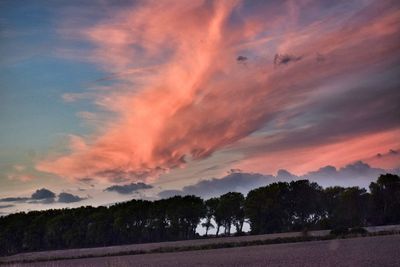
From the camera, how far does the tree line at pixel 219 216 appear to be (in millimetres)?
142875

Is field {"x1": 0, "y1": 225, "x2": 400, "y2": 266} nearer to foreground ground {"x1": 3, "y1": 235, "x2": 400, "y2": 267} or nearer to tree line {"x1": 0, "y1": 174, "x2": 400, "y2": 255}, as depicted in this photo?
foreground ground {"x1": 3, "y1": 235, "x2": 400, "y2": 267}

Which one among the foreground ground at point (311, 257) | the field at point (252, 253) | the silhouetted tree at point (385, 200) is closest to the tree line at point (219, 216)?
the silhouetted tree at point (385, 200)

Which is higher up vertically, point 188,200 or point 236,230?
point 188,200

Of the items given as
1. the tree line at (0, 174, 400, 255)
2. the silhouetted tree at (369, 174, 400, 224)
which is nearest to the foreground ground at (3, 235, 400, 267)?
the tree line at (0, 174, 400, 255)

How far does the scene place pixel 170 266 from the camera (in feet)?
158

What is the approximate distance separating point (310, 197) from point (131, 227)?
57.3 metres

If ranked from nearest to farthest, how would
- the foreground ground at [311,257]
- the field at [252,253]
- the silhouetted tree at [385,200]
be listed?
the foreground ground at [311,257] < the field at [252,253] < the silhouetted tree at [385,200]

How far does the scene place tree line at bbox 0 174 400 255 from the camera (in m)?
143

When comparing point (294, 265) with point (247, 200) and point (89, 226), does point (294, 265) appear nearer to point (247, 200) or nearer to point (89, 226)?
point (247, 200)

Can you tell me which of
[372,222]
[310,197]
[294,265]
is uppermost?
[310,197]

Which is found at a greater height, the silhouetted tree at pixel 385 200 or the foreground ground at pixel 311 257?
the silhouetted tree at pixel 385 200

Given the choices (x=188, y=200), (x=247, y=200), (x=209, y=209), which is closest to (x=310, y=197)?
(x=247, y=200)

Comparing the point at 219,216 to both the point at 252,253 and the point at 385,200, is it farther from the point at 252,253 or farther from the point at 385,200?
the point at 252,253

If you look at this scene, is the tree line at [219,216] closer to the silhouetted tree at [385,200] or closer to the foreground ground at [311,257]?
the silhouetted tree at [385,200]
